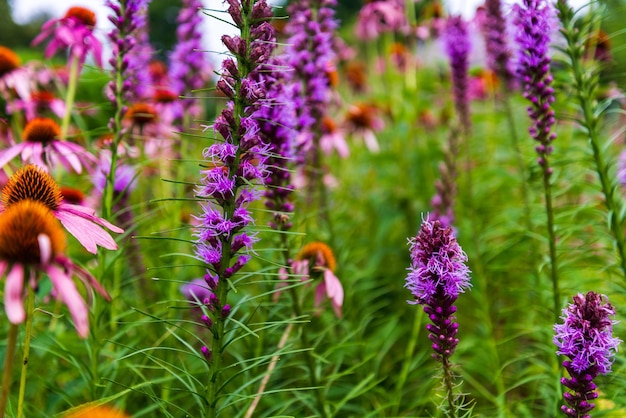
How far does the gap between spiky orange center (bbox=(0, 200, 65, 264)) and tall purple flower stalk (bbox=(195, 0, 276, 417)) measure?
31 centimetres

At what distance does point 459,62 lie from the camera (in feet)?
12.0

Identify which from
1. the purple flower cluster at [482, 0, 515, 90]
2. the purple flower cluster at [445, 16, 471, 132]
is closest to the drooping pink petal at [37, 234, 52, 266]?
the purple flower cluster at [482, 0, 515, 90]

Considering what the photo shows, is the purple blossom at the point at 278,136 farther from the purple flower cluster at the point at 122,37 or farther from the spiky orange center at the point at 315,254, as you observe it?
the purple flower cluster at the point at 122,37

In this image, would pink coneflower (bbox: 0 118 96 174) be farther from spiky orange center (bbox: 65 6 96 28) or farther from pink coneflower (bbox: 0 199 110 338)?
pink coneflower (bbox: 0 199 110 338)

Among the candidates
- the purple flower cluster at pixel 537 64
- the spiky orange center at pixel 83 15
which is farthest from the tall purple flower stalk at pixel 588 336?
the spiky orange center at pixel 83 15

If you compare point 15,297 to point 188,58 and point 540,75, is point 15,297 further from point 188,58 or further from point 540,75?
point 188,58

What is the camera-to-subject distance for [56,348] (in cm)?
199

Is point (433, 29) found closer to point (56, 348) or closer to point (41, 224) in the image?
point (56, 348)

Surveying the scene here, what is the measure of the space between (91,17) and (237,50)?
58.1 inches

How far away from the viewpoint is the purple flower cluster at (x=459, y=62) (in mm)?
3627

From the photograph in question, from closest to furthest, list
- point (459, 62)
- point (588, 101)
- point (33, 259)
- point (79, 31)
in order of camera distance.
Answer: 1. point (33, 259)
2. point (588, 101)
3. point (79, 31)
4. point (459, 62)

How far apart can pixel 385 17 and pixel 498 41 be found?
1752 millimetres

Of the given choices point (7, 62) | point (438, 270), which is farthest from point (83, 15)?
point (438, 270)

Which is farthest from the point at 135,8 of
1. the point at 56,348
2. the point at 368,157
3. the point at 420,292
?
the point at 368,157
